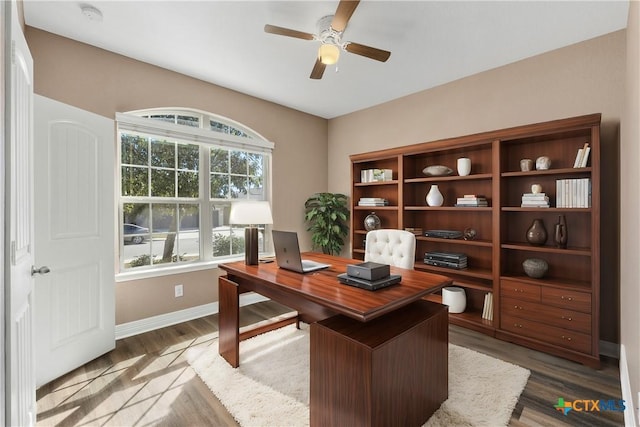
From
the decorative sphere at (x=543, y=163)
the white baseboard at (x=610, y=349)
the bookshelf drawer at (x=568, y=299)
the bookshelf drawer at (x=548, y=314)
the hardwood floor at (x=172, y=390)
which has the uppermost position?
the decorative sphere at (x=543, y=163)

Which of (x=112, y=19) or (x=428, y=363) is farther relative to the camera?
(x=112, y=19)

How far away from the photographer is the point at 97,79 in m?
2.73

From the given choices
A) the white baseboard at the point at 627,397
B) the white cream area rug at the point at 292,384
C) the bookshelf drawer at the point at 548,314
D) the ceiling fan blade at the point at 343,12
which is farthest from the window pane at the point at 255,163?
the white baseboard at the point at 627,397

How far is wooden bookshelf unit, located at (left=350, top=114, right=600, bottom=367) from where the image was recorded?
2373 millimetres

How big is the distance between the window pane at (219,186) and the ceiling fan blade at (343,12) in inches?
91.7

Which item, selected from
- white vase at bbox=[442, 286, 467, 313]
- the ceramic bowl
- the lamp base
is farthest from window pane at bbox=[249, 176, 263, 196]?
white vase at bbox=[442, 286, 467, 313]

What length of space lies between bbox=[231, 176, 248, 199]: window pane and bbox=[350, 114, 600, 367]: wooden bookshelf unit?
1.80 meters

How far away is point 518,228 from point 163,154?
3.80 meters

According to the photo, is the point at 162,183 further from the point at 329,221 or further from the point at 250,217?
the point at 329,221

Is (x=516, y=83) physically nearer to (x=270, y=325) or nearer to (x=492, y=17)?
(x=492, y=17)

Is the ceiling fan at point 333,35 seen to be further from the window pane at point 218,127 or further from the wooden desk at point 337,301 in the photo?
the window pane at point 218,127

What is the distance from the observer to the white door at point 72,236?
2.11 metres

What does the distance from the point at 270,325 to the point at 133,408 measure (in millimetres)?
1122

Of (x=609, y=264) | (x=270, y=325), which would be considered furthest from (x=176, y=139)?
(x=609, y=264)
